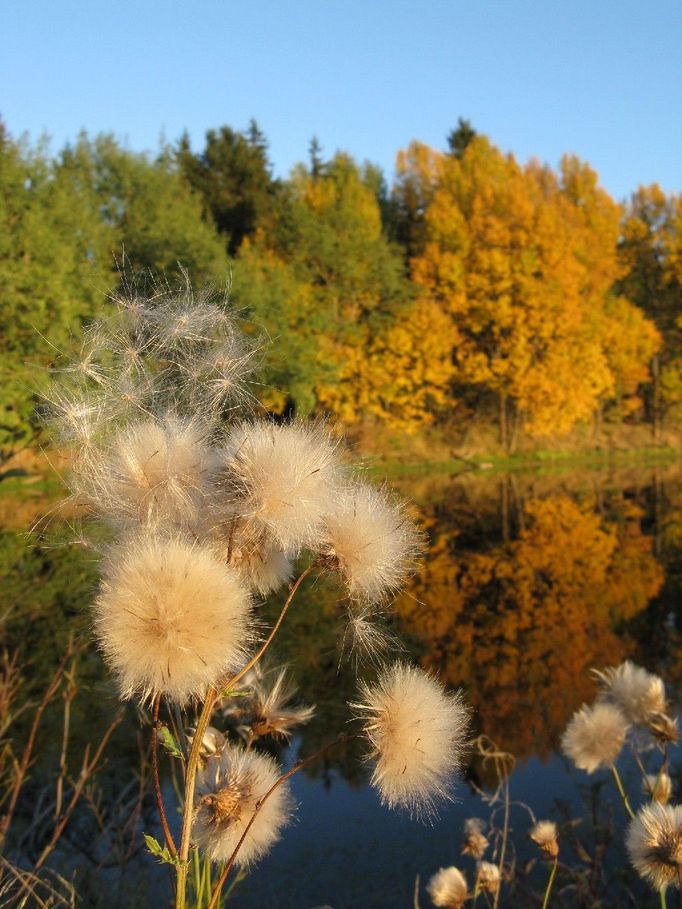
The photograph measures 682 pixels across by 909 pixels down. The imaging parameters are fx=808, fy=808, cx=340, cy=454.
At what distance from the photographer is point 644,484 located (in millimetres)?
24594

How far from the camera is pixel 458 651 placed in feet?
30.2

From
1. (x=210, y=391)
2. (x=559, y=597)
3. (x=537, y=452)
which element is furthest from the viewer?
(x=537, y=452)

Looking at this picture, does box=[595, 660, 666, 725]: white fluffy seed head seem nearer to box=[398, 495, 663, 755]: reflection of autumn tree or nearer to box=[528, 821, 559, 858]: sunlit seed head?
box=[528, 821, 559, 858]: sunlit seed head

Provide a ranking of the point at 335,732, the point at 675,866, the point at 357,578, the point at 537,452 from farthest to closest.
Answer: the point at 537,452 → the point at 335,732 → the point at 675,866 → the point at 357,578

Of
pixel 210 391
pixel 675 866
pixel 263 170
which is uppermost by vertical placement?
pixel 263 170

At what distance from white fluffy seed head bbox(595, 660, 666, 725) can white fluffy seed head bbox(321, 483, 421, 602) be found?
5.05ft

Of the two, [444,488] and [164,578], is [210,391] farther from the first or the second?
[444,488]

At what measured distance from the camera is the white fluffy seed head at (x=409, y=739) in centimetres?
141

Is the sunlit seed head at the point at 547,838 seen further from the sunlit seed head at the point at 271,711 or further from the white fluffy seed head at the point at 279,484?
the white fluffy seed head at the point at 279,484

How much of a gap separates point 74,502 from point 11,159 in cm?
2331

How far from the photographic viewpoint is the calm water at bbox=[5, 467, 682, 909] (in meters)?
5.02

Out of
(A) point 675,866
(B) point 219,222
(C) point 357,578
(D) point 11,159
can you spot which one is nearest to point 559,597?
(A) point 675,866

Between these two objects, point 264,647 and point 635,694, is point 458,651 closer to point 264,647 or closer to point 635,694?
point 635,694

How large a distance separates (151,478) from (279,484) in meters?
0.22
